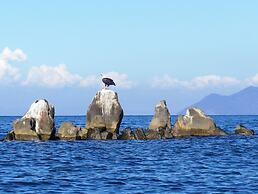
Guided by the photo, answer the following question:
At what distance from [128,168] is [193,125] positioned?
33.9m

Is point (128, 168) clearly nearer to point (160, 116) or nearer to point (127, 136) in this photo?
point (127, 136)

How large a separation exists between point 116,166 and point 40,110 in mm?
25787

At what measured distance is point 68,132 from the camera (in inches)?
2670

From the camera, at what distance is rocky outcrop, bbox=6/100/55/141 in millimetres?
63406

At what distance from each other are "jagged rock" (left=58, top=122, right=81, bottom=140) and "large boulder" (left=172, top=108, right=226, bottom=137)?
11.4 m

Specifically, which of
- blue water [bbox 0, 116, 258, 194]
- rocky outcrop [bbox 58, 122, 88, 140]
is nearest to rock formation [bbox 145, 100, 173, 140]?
rocky outcrop [bbox 58, 122, 88, 140]

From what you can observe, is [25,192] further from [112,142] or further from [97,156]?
[112,142]

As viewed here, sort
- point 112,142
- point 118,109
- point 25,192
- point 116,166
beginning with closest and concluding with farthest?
point 25,192, point 116,166, point 112,142, point 118,109

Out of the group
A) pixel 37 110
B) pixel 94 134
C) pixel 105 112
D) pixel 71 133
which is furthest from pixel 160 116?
pixel 37 110

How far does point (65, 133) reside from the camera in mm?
67875

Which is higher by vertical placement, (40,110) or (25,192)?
(40,110)

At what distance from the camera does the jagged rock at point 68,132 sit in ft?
221

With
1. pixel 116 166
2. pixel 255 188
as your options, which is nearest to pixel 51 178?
pixel 116 166

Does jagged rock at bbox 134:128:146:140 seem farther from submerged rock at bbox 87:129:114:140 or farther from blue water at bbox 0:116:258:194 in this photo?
blue water at bbox 0:116:258:194
